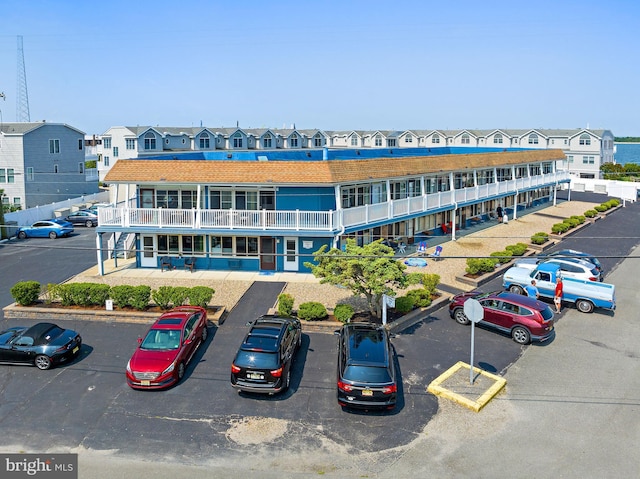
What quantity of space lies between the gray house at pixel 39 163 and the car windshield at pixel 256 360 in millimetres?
39258

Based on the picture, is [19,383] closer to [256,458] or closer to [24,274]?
[256,458]

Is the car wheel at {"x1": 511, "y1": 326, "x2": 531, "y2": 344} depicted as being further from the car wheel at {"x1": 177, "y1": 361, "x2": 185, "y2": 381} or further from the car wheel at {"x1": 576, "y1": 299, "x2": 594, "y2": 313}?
the car wheel at {"x1": 177, "y1": 361, "x2": 185, "y2": 381}

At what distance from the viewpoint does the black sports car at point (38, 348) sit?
53.1 feet

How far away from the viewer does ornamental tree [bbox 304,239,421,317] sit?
18344mm

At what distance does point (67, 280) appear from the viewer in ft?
83.3

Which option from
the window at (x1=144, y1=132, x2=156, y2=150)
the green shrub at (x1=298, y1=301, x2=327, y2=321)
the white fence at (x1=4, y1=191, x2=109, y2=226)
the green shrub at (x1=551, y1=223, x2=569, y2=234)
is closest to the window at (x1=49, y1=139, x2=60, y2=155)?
the white fence at (x1=4, y1=191, x2=109, y2=226)

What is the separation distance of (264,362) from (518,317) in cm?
945

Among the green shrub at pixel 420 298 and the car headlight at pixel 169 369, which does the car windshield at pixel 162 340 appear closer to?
the car headlight at pixel 169 369

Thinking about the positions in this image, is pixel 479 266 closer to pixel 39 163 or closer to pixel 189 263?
pixel 189 263

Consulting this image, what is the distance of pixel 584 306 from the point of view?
2148 cm

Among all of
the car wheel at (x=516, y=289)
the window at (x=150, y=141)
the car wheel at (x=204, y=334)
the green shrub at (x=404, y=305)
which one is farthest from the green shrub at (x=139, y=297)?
the window at (x=150, y=141)

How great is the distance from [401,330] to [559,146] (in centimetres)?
6514

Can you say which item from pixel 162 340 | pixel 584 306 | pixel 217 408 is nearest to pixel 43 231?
pixel 162 340

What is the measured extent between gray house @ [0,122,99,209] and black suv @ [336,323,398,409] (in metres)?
41.3
